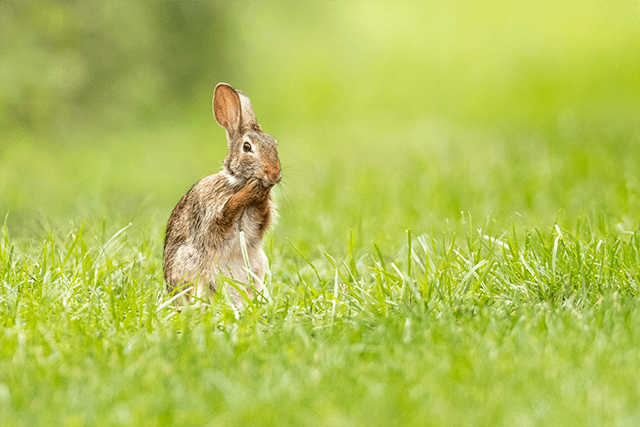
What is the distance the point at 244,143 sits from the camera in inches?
152

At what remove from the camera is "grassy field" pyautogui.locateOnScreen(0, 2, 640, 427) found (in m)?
2.65

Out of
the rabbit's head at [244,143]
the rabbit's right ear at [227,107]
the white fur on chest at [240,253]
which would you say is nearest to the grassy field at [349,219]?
the white fur on chest at [240,253]

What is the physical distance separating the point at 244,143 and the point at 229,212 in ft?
1.16

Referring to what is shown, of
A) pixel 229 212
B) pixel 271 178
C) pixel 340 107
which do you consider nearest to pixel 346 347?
pixel 271 178

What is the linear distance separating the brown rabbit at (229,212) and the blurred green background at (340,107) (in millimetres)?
1345

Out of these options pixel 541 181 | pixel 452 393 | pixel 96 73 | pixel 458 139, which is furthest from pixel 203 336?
pixel 96 73

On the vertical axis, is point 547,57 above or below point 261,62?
below

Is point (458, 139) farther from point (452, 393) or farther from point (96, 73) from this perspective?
point (452, 393)

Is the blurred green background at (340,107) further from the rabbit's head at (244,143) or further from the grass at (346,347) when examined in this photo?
the rabbit's head at (244,143)

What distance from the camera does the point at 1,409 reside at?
254 centimetres

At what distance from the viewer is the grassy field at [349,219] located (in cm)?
265

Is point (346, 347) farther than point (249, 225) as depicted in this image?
No

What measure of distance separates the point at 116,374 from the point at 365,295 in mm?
1233

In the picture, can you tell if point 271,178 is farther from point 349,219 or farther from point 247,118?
point 349,219
